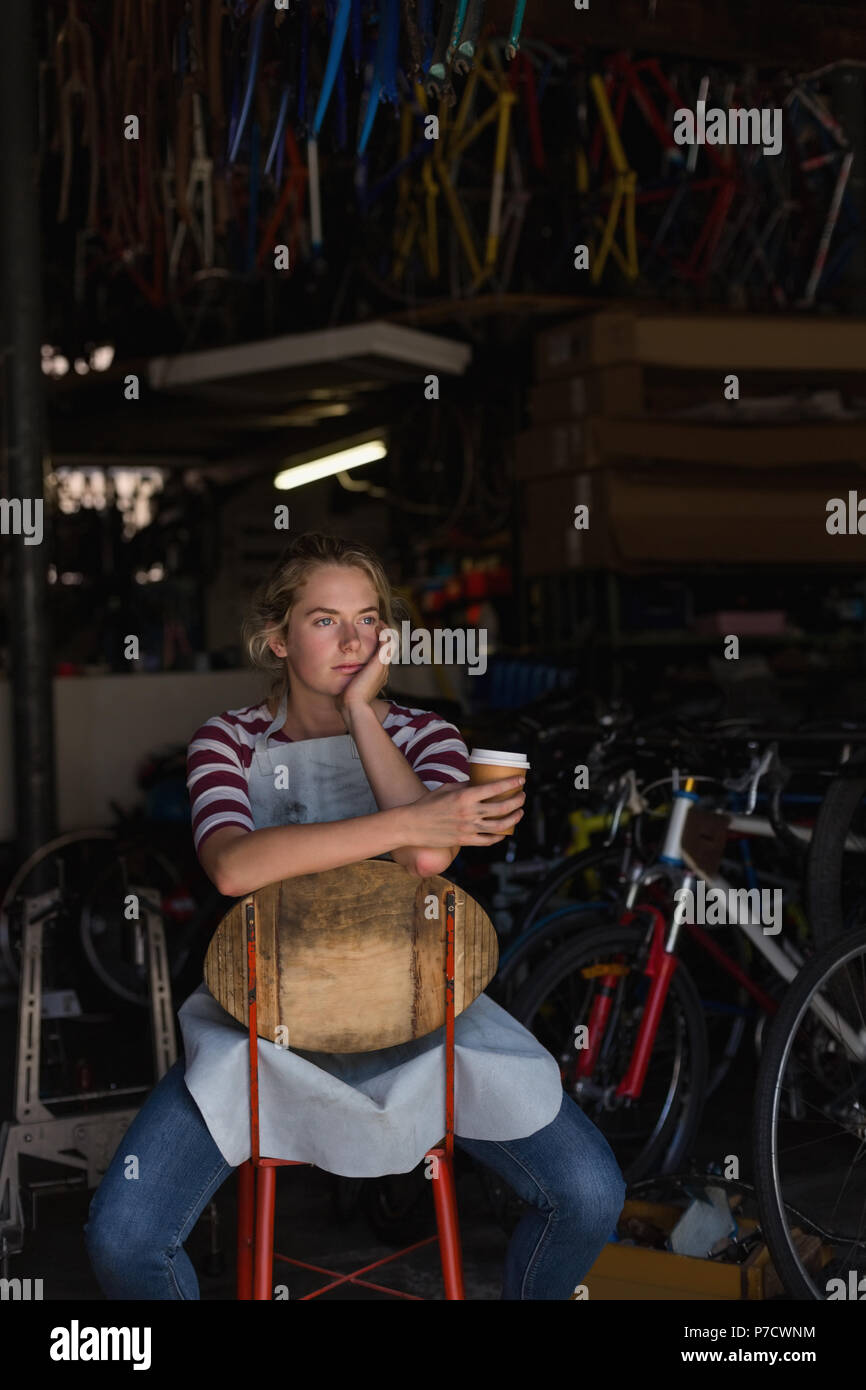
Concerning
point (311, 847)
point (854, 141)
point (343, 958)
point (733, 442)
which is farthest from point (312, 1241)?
point (854, 141)

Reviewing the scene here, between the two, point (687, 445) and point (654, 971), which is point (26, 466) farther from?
point (654, 971)

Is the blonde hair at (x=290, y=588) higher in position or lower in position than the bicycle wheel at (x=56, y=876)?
higher

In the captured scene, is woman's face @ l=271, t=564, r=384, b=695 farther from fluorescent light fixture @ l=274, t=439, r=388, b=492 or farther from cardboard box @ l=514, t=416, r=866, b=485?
fluorescent light fixture @ l=274, t=439, r=388, b=492

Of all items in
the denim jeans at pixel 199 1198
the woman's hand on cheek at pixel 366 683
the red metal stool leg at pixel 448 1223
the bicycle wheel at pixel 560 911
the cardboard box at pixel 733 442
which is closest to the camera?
the denim jeans at pixel 199 1198

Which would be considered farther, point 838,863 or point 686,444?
point 686,444

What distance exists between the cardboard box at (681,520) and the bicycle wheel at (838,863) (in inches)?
110

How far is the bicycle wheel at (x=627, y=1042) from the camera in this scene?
136 inches

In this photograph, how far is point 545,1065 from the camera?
7.65ft

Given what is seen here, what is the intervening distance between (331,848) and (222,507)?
929cm

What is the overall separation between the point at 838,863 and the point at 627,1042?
0.64 m

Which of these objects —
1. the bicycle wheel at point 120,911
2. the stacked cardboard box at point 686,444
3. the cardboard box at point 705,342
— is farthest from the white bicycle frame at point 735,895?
the cardboard box at point 705,342

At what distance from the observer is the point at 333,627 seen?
8.24 ft

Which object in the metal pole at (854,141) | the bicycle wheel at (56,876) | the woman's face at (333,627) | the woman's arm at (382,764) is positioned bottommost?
the bicycle wheel at (56,876)

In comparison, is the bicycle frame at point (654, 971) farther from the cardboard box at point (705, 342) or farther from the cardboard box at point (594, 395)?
the cardboard box at point (705, 342)
